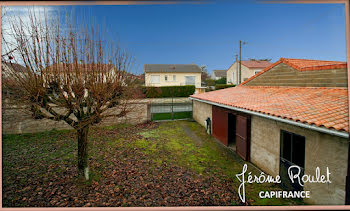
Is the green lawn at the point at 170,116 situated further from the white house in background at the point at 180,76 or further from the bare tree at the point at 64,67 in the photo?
the white house in background at the point at 180,76

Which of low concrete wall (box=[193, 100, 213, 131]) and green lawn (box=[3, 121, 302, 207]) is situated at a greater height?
low concrete wall (box=[193, 100, 213, 131])

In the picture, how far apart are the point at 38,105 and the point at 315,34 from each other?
6.71m

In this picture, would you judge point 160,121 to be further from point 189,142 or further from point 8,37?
point 8,37

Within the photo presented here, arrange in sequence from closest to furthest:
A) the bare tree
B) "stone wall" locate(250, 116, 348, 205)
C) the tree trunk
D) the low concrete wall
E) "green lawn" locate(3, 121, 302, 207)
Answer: "stone wall" locate(250, 116, 348, 205)
the bare tree
"green lawn" locate(3, 121, 302, 207)
the tree trunk
the low concrete wall

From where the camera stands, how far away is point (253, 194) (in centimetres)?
385

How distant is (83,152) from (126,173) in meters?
1.33

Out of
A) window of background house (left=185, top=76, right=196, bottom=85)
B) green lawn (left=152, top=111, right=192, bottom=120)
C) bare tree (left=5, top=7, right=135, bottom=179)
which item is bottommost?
green lawn (left=152, top=111, right=192, bottom=120)

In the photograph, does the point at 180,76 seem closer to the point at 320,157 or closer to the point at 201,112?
the point at 201,112

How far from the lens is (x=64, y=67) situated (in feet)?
11.9

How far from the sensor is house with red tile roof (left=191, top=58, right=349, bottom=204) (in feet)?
9.59

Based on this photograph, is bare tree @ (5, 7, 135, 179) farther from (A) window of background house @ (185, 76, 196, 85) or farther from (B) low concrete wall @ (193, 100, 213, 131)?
(A) window of background house @ (185, 76, 196, 85)

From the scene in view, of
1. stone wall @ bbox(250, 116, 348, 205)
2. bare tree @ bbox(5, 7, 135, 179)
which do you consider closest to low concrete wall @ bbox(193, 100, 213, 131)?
stone wall @ bbox(250, 116, 348, 205)

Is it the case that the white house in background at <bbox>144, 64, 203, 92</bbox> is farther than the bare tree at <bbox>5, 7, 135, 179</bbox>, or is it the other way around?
the white house in background at <bbox>144, 64, 203, 92</bbox>

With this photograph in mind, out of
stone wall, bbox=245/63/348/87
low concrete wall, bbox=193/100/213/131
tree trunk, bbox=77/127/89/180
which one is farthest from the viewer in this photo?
low concrete wall, bbox=193/100/213/131
